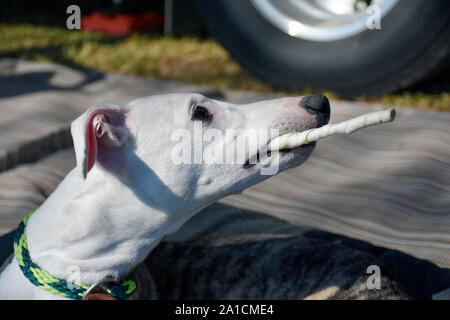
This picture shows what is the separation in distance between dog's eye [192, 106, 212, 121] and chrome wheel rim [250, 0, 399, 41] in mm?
1551

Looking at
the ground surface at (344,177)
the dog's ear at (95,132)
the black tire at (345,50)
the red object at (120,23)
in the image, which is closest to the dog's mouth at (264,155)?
the dog's ear at (95,132)

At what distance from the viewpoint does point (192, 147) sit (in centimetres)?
147

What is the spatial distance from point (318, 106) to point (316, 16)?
1.62m

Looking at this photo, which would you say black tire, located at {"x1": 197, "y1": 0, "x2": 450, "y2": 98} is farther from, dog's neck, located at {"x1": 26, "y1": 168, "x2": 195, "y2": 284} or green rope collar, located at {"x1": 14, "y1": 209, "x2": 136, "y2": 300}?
green rope collar, located at {"x1": 14, "y1": 209, "x2": 136, "y2": 300}

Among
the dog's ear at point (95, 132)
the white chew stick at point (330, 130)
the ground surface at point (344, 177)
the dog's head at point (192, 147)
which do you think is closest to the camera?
the white chew stick at point (330, 130)

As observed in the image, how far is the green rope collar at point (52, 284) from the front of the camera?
1491 mm

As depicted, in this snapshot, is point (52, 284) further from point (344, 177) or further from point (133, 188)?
point (344, 177)

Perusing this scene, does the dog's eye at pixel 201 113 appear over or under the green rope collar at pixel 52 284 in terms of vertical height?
over

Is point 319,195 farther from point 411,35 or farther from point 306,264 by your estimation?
point 411,35

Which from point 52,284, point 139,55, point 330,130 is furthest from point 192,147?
point 139,55

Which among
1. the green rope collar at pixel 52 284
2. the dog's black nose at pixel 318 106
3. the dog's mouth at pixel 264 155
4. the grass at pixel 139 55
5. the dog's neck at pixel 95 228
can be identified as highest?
the dog's black nose at pixel 318 106

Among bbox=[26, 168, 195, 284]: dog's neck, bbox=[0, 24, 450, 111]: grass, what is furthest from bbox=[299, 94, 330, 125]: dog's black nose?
bbox=[0, 24, 450, 111]: grass

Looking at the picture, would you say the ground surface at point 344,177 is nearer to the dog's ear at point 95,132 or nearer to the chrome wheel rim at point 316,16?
the chrome wheel rim at point 316,16

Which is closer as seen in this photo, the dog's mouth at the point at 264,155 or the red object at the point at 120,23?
the dog's mouth at the point at 264,155
